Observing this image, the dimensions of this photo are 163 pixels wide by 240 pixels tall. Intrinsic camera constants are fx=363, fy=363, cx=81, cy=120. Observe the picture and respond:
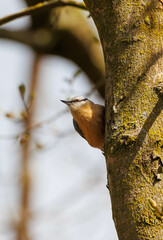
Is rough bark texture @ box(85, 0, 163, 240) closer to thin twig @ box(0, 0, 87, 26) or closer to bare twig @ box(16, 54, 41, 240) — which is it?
thin twig @ box(0, 0, 87, 26)

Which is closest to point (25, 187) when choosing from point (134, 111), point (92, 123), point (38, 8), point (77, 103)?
point (77, 103)

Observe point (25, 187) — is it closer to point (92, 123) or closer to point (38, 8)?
point (38, 8)

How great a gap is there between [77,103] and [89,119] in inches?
13.6

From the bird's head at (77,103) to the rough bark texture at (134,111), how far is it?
1.09 m

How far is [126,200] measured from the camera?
1.59 meters

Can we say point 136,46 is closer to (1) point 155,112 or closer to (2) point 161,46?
(2) point 161,46

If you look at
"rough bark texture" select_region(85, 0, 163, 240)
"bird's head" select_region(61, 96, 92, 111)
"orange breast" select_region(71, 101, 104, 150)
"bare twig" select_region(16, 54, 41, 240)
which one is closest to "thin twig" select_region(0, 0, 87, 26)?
"bird's head" select_region(61, 96, 92, 111)

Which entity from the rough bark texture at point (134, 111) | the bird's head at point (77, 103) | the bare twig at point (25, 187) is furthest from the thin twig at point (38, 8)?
the bare twig at point (25, 187)

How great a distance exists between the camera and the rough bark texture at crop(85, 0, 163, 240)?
156 centimetres

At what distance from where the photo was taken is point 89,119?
275 cm

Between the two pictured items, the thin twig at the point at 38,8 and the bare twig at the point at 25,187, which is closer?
the thin twig at the point at 38,8

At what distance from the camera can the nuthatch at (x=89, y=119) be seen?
8.72ft

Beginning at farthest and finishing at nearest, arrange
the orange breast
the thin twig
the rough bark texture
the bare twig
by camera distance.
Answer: the bare twig, the thin twig, the orange breast, the rough bark texture

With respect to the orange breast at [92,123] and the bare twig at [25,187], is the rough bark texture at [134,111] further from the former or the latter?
the bare twig at [25,187]
